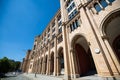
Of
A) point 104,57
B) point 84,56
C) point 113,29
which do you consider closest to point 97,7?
point 113,29

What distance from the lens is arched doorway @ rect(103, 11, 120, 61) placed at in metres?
11.1

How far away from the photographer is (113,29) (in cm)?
1445

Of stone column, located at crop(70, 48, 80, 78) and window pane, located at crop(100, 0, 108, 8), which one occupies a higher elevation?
window pane, located at crop(100, 0, 108, 8)

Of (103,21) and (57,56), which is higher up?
(103,21)

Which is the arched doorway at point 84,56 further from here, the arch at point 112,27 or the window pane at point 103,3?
the window pane at point 103,3

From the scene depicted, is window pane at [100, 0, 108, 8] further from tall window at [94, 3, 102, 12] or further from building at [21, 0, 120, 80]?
tall window at [94, 3, 102, 12]

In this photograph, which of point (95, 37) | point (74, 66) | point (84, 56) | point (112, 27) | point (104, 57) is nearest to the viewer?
point (104, 57)

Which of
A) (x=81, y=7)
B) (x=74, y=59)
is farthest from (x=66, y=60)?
(x=81, y=7)

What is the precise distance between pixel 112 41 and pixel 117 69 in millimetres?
9545

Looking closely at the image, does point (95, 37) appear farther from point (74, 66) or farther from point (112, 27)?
point (74, 66)

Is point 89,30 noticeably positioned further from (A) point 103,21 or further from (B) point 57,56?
(B) point 57,56

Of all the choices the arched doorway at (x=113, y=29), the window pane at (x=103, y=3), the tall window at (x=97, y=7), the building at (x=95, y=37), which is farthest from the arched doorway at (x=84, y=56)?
the window pane at (x=103, y=3)

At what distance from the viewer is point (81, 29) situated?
14.9 m

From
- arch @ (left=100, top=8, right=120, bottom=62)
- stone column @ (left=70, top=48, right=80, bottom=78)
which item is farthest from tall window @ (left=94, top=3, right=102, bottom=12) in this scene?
stone column @ (left=70, top=48, right=80, bottom=78)
